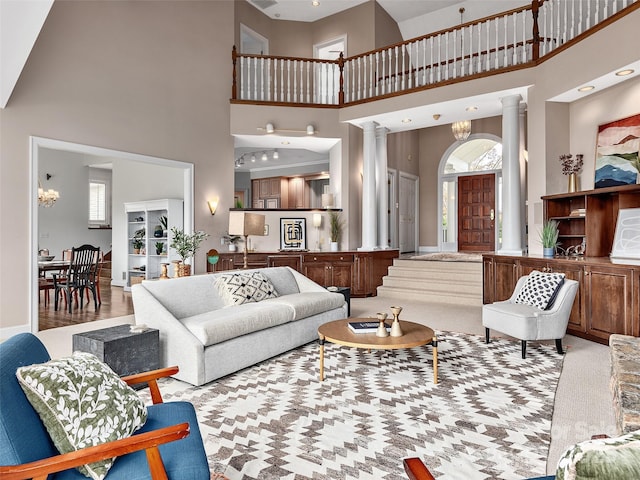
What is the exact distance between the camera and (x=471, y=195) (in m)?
10.7

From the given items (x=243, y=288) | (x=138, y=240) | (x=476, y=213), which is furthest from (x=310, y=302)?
(x=476, y=213)

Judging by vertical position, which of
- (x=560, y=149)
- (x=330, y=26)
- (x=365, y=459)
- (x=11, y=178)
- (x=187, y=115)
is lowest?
(x=365, y=459)

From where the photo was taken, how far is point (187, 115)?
22.9 ft

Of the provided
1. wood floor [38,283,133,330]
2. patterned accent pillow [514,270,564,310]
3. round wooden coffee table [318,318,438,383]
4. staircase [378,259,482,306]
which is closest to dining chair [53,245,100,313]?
wood floor [38,283,133,330]

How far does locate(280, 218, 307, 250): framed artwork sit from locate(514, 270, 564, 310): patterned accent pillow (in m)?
4.45

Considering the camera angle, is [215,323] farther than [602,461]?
Yes

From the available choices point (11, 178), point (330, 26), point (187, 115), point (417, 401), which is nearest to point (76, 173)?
point (187, 115)

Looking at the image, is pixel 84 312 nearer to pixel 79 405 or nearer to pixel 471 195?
pixel 79 405

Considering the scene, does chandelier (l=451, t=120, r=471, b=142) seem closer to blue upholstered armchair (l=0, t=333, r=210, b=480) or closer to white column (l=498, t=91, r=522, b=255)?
white column (l=498, t=91, r=522, b=255)

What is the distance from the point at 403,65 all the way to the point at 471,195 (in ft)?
15.5

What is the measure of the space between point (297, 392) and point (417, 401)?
0.89 meters

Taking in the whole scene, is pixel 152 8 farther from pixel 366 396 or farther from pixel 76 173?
pixel 366 396

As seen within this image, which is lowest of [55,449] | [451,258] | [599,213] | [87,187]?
[55,449]

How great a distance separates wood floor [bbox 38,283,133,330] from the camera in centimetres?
566
